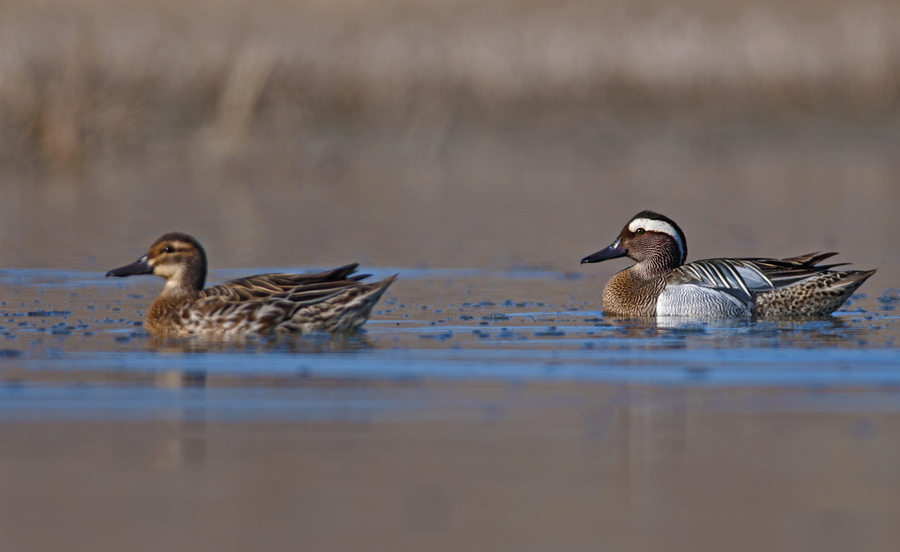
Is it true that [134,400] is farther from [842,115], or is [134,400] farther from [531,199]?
[842,115]

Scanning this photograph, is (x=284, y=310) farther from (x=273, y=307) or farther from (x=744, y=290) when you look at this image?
(x=744, y=290)

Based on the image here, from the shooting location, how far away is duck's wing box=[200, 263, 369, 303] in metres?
8.10

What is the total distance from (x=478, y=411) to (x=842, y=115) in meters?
19.3

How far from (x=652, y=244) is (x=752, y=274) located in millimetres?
1066

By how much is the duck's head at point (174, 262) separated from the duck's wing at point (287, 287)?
43cm

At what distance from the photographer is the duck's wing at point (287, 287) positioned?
8102mm

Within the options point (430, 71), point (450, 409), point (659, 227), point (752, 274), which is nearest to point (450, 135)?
point (430, 71)

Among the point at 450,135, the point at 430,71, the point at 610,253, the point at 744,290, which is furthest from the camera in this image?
the point at 430,71

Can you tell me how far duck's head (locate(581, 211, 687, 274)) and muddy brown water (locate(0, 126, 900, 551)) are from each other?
458mm

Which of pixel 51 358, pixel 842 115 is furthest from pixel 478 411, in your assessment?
pixel 842 115

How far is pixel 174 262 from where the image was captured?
28.6ft

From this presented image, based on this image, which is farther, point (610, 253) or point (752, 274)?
point (610, 253)

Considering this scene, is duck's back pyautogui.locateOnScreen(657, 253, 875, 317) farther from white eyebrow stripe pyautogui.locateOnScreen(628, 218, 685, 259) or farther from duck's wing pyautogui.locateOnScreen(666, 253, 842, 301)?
white eyebrow stripe pyautogui.locateOnScreen(628, 218, 685, 259)

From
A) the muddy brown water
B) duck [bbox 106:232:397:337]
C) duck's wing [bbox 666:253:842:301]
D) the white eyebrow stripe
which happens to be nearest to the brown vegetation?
the muddy brown water
